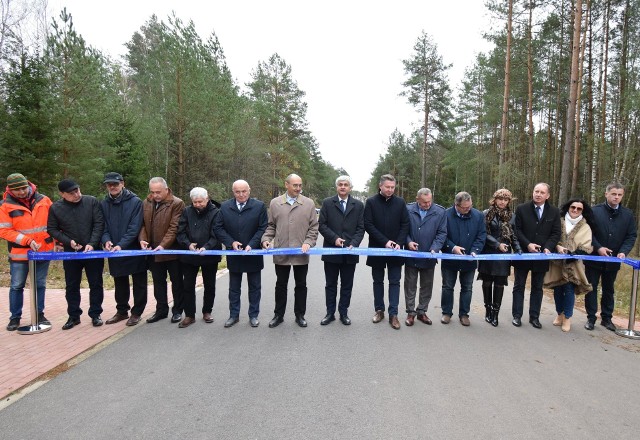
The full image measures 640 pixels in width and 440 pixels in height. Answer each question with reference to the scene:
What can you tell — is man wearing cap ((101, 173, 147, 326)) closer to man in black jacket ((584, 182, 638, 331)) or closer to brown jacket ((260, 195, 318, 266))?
brown jacket ((260, 195, 318, 266))

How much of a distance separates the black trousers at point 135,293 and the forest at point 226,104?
12.2 metres

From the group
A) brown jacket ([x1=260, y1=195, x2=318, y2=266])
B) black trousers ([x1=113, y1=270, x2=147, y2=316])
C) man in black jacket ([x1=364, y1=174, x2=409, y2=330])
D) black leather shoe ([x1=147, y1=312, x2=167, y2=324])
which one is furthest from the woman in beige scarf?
black trousers ([x1=113, y1=270, x2=147, y2=316])

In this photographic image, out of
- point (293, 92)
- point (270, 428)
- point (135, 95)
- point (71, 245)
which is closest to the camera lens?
point (270, 428)

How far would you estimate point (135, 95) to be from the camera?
98.4 ft

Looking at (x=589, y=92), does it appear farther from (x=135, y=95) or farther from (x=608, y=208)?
(x=135, y=95)

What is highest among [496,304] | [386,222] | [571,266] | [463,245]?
→ [386,222]

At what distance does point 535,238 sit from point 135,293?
6.15 meters

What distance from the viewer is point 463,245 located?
19.4 feet

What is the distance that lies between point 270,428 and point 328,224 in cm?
327

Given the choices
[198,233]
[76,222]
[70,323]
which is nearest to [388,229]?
[198,233]

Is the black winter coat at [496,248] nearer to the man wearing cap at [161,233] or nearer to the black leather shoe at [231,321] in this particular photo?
the black leather shoe at [231,321]

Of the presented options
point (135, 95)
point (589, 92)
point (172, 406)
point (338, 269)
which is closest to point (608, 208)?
point (338, 269)

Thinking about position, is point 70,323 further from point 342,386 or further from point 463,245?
point 463,245

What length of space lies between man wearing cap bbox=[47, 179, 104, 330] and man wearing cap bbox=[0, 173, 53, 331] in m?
0.18
